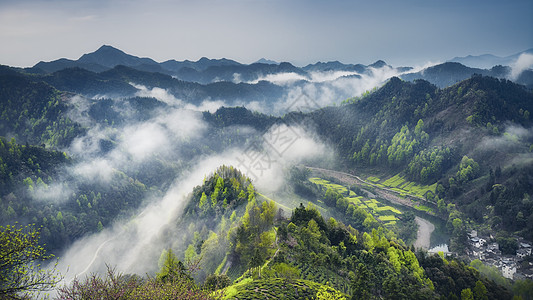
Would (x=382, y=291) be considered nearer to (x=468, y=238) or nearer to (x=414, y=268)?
(x=414, y=268)

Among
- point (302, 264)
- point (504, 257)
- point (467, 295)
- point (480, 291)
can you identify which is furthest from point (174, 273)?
point (504, 257)

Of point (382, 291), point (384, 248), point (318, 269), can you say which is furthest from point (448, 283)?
point (318, 269)

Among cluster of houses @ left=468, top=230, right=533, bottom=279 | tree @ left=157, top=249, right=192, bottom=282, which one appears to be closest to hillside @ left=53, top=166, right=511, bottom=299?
tree @ left=157, top=249, right=192, bottom=282

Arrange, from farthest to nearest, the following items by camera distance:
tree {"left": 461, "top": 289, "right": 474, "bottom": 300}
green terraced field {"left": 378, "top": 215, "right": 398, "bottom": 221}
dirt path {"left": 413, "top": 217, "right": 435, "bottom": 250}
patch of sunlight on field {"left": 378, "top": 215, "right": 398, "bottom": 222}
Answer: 1. green terraced field {"left": 378, "top": 215, "right": 398, "bottom": 221}
2. patch of sunlight on field {"left": 378, "top": 215, "right": 398, "bottom": 222}
3. dirt path {"left": 413, "top": 217, "right": 435, "bottom": 250}
4. tree {"left": 461, "top": 289, "right": 474, "bottom": 300}

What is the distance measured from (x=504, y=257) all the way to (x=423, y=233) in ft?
131

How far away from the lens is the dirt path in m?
162

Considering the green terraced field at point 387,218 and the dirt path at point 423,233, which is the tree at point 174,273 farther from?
the green terraced field at point 387,218

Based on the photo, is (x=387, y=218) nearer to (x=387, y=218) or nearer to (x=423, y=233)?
(x=387, y=218)

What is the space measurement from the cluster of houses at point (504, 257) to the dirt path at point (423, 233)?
19967mm

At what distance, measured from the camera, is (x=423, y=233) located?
572 feet

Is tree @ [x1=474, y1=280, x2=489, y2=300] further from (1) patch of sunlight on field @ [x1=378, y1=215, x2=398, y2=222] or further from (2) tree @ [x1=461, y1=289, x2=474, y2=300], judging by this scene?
(1) patch of sunlight on field @ [x1=378, y1=215, x2=398, y2=222]

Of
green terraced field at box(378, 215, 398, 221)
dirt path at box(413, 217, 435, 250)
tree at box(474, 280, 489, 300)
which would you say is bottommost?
dirt path at box(413, 217, 435, 250)

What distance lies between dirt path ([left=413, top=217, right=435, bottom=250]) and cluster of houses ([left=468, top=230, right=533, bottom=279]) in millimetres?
19967

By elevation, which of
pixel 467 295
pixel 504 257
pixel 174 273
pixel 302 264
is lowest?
pixel 504 257
